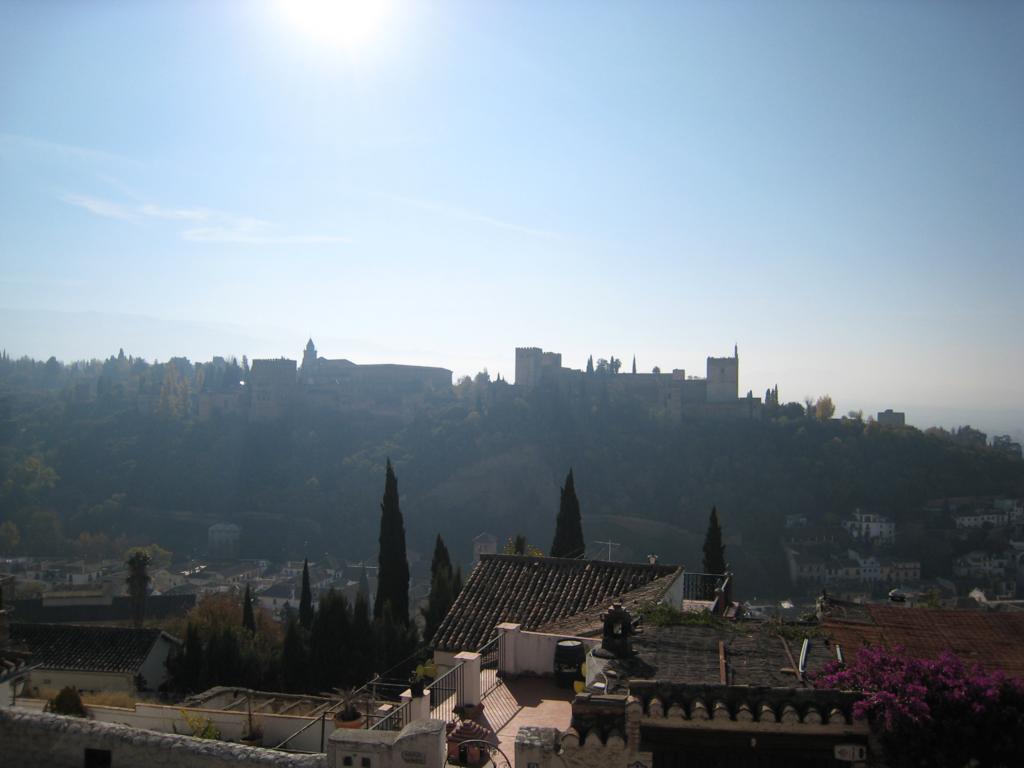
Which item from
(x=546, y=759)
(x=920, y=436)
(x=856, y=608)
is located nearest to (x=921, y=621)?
(x=856, y=608)

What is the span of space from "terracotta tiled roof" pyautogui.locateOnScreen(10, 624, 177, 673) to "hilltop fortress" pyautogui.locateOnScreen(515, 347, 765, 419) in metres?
70.4

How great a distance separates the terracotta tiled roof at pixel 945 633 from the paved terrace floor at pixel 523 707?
2345 mm

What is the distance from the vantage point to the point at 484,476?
262ft

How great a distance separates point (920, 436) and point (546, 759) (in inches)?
3292

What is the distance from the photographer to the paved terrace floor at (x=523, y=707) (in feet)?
22.5

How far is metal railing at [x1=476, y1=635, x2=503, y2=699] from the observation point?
7845mm

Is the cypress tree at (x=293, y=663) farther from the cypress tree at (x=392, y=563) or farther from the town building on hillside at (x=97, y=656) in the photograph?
the cypress tree at (x=392, y=563)

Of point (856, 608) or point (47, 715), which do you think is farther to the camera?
point (856, 608)

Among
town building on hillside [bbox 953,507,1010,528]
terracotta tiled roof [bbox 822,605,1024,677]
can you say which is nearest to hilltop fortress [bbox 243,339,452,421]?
town building on hillside [bbox 953,507,1010,528]

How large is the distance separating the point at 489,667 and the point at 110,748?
3.47 metres

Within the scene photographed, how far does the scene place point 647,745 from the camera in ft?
15.7

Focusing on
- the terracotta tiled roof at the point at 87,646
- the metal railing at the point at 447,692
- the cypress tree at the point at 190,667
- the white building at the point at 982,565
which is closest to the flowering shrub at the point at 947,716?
the metal railing at the point at 447,692

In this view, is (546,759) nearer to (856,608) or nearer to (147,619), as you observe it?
(856,608)

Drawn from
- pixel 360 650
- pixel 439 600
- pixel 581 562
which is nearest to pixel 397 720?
pixel 581 562
